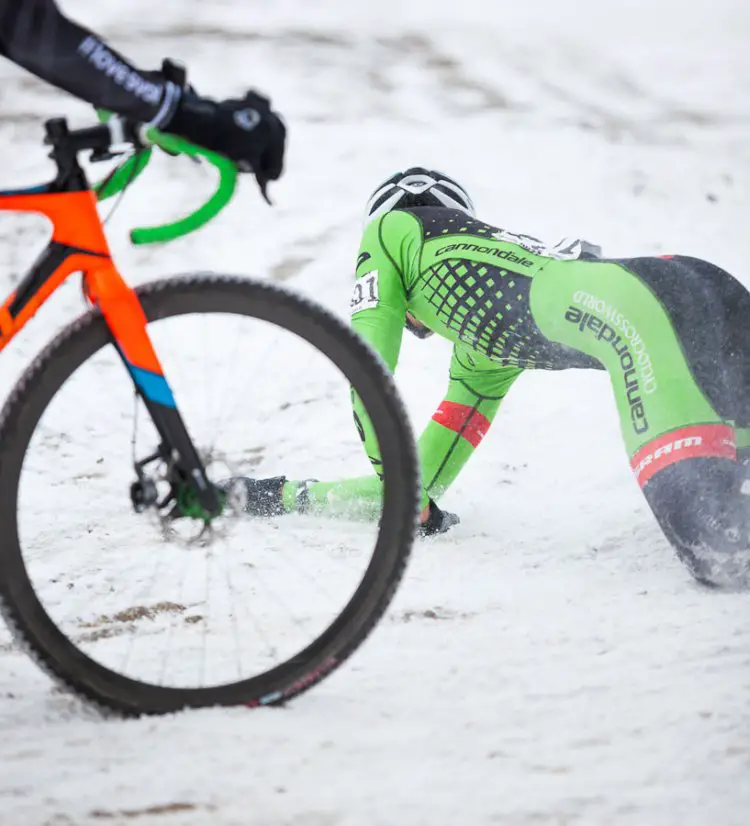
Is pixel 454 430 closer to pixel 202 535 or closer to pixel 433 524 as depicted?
pixel 433 524

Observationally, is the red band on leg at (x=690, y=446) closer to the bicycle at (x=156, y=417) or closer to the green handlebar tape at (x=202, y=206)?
the bicycle at (x=156, y=417)

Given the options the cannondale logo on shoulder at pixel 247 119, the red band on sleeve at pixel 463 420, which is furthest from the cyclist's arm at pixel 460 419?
the cannondale logo on shoulder at pixel 247 119

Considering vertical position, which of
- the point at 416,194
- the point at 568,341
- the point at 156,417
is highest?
the point at 416,194

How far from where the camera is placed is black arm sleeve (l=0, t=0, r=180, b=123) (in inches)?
63.6

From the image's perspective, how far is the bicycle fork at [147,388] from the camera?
1.78 metres


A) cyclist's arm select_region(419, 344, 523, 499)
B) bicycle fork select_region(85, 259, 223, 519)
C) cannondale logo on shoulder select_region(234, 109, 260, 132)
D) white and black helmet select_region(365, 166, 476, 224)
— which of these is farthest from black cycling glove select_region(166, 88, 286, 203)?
cyclist's arm select_region(419, 344, 523, 499)

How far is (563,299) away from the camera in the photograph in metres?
2.82

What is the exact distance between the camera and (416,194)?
3.34m

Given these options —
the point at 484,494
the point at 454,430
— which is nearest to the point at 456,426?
the point at 454,430

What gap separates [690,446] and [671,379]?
197 millimetres

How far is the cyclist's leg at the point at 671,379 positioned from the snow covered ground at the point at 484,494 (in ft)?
0.61

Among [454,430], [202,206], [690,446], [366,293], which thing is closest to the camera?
[202,206]

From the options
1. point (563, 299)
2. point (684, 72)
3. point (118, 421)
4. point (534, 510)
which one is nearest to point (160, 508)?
point (563, 299)

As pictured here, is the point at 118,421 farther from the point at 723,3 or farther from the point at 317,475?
the point at 723,3
